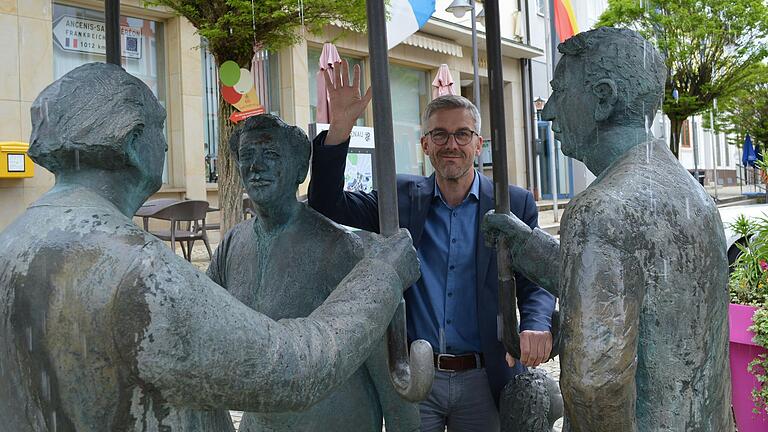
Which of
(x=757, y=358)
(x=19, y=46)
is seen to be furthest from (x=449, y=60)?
(x=757, y=358)

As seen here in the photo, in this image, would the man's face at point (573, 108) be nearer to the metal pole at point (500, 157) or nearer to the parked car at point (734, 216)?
the metal pole at point (500, 157)

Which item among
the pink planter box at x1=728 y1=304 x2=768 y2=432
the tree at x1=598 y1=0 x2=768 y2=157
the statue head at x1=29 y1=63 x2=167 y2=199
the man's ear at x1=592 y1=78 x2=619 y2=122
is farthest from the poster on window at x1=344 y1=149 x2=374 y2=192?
the tree at x1=598 y1=0 x2=768 y2=157

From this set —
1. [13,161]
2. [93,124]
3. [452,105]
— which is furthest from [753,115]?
[93,124]

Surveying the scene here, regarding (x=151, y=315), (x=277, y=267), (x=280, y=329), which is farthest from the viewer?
(x=277, y=267)

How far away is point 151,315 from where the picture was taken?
3.62 feet

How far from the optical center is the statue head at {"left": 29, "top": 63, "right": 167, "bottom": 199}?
4.00 feet

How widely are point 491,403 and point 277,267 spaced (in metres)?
1.05

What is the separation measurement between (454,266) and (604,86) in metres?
1.26

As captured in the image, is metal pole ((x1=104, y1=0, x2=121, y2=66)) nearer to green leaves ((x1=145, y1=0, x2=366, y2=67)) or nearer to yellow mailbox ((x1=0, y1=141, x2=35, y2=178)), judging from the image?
green leaves ((x1=145, y1=0, x2=366, y2=67))

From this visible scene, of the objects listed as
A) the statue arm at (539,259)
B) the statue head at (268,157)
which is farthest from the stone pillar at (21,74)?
the statue arm at (539,259)

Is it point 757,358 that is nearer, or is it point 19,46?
point 757,358

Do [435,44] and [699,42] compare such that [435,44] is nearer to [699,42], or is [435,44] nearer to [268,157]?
[699,42]

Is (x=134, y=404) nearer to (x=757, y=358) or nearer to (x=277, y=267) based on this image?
(x=277, y=267)

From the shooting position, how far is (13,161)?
9.00 meters
